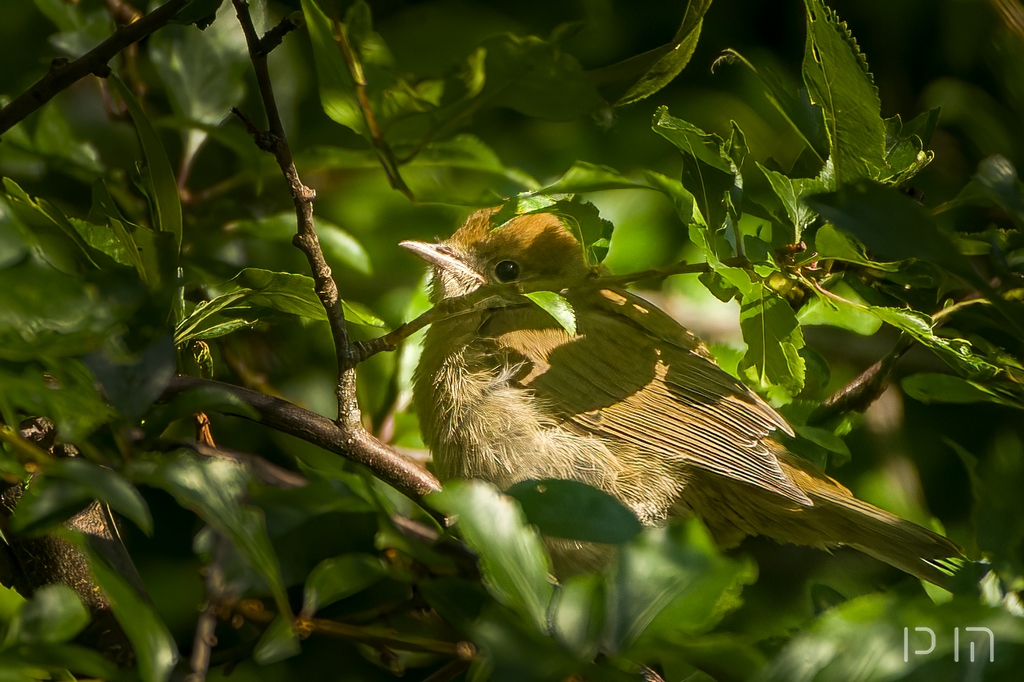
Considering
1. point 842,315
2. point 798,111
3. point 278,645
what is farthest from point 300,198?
point 842,315

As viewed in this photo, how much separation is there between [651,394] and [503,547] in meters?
1.48

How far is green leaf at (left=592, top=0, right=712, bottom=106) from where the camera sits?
6.04 ft

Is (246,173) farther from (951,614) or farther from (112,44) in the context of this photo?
(951,614)

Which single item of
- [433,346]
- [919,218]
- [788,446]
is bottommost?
[788,446]

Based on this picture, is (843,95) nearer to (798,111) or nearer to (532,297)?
(798,111)

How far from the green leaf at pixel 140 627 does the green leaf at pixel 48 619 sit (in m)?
0.05

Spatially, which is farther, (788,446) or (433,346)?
(433,346)

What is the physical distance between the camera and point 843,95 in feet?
5.13

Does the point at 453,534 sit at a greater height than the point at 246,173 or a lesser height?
lesser

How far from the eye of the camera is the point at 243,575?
140 cm

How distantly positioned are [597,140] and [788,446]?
1.23 meters

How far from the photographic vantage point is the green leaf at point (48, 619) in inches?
44.8

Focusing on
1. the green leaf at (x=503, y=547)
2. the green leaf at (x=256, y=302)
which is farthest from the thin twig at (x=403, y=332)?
the green leaf at (x=503, y=547)

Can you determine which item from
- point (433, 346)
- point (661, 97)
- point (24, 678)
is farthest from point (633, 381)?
point (24, 678)
